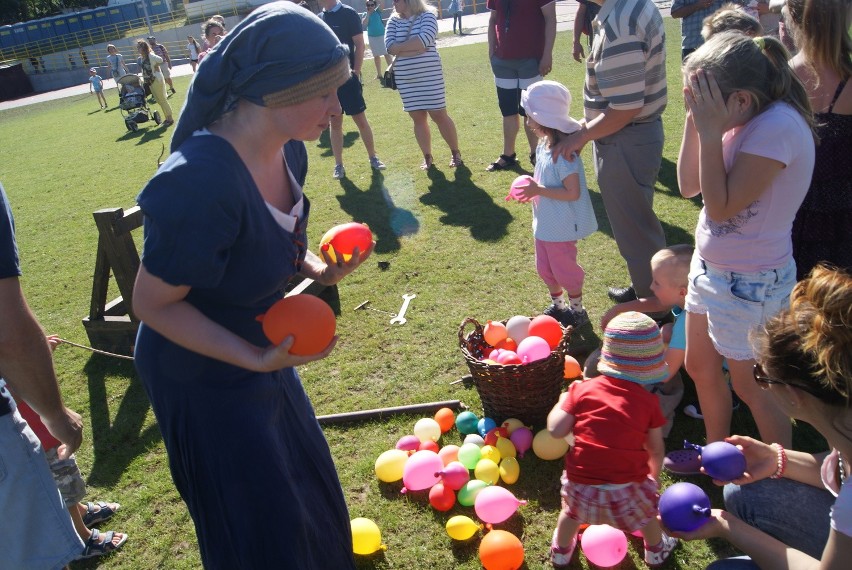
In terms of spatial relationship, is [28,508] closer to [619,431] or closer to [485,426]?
[619,431]

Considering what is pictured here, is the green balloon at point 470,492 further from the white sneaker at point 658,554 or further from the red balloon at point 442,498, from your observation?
the white sneaker at point 658,554

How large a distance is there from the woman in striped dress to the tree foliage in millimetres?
52945

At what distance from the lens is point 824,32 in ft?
8.43

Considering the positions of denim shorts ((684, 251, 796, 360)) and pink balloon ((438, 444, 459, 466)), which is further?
pink balloon ((438, 444, 459, 466))

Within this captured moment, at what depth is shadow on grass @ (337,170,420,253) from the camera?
6.31 meters

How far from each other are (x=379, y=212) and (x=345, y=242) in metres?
4.73

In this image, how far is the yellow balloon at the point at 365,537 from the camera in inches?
109

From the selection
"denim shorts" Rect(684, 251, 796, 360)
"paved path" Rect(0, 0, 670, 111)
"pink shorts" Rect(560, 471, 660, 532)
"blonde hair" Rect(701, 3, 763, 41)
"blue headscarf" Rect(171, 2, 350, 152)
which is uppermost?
"blue headscarf" Rect(171, 2, 350, 152)

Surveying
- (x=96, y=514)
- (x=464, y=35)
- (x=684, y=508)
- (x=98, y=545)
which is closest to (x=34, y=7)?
(x=464, y=35)

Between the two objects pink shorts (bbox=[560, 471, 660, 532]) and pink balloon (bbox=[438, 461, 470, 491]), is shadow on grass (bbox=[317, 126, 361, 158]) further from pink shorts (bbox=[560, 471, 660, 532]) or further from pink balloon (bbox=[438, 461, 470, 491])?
pink shorts (bbox=[560, 471, 660, 532])

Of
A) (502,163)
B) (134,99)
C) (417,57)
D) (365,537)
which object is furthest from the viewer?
(134,99)

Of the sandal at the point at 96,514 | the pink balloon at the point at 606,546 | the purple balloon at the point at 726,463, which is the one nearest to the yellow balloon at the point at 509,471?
the pink balloon at the point at 606,546

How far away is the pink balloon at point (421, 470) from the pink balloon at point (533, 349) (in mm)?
715

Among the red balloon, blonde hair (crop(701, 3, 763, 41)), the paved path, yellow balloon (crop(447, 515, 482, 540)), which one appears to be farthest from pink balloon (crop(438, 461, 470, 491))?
the paved path
